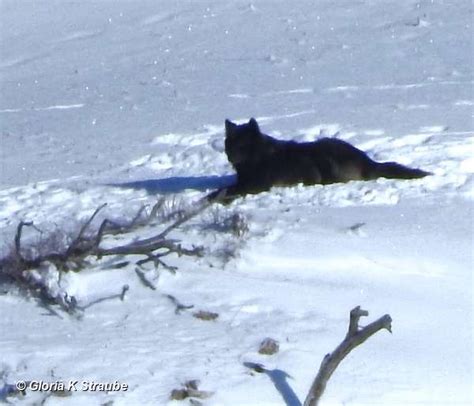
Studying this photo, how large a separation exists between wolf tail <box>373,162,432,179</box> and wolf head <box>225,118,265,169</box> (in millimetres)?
951

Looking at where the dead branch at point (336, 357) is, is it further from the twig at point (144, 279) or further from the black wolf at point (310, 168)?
the black wolf at point (310, 168)

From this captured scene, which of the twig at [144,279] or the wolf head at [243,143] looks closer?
the twig at [144,279]

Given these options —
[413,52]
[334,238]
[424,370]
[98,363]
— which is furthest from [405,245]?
[413,52]

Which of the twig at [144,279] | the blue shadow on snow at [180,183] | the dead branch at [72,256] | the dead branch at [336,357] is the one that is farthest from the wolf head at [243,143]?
the dead branch at [336,357]

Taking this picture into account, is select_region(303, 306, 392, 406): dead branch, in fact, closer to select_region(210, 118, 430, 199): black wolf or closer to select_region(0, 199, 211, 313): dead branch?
select_region(0, 199, 211, 313): dead branch

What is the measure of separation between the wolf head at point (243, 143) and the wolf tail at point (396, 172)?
95 cm

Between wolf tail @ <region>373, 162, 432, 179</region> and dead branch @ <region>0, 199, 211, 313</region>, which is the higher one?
dead branch @ <region>0, 199, 211, 313</region>

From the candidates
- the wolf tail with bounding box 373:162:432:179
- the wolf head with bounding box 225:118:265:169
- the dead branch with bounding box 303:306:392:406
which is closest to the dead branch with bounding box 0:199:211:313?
the dead branch with bounding box 303:306:392:406

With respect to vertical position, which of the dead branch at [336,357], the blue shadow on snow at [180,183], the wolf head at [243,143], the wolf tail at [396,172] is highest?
the dead branch at [336,357]

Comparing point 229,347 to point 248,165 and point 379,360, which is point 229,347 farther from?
point 248,165

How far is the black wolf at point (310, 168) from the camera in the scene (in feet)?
30.8

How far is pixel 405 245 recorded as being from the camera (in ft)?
24.4

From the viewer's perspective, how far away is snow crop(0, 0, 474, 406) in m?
6.10

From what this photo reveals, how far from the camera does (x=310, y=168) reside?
949 cm
